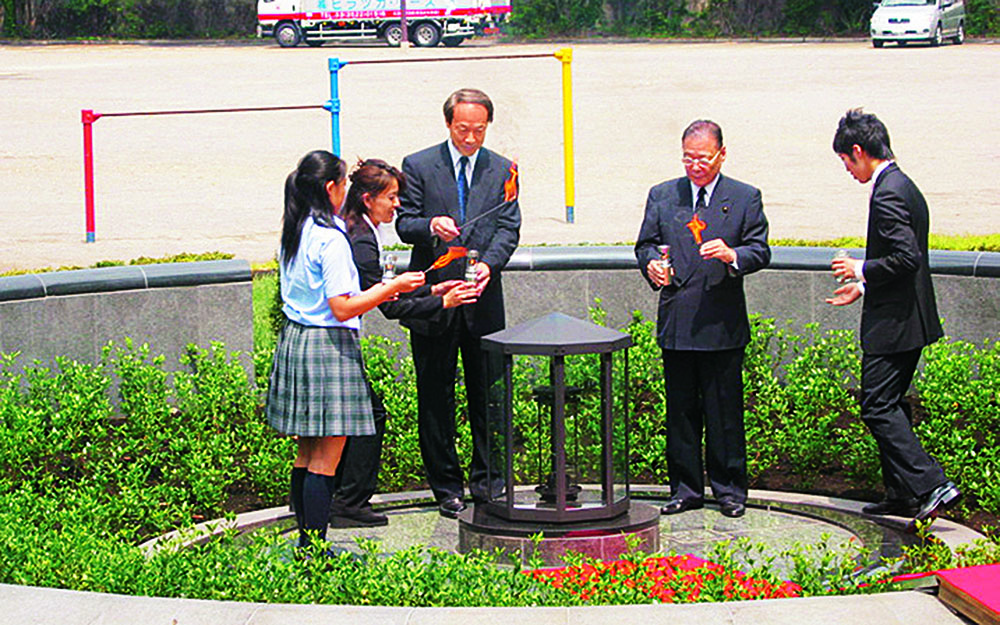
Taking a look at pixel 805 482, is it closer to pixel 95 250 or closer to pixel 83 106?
pixel 95 250

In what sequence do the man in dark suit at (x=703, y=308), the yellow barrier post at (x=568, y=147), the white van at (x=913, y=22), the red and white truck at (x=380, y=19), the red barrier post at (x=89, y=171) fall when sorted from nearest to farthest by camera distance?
the man in dark suit at (x=703, y=308) < the red barrier post at (x=89, y=171) < the yellow barrier post at (x=568, y=147) < the white van at (x=913, y=22) < the red and white truck at (x=380, y=19)

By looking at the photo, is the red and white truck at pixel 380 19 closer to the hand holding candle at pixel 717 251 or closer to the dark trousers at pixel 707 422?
the dark trousers at pixel 707 422

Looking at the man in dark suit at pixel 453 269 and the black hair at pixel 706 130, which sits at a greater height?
the black hair at pixel 706 130

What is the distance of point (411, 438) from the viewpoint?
297 inches

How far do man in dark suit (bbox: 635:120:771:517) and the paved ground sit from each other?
290 inches

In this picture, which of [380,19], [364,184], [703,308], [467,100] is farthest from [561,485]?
[380,19]

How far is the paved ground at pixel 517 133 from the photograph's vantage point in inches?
633

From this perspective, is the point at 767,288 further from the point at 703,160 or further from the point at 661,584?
the point at 661,584

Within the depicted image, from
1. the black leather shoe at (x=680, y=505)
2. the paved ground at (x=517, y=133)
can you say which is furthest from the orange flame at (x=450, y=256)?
the paved ground at (x=517, y=133)

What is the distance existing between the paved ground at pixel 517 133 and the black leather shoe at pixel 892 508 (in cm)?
783

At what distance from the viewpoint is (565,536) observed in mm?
→ 6113

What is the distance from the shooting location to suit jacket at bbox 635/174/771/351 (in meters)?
6.76

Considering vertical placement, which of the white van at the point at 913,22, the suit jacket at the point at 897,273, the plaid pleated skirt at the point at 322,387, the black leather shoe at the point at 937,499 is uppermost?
the white van at the point at 913,22

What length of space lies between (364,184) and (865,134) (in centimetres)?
205
